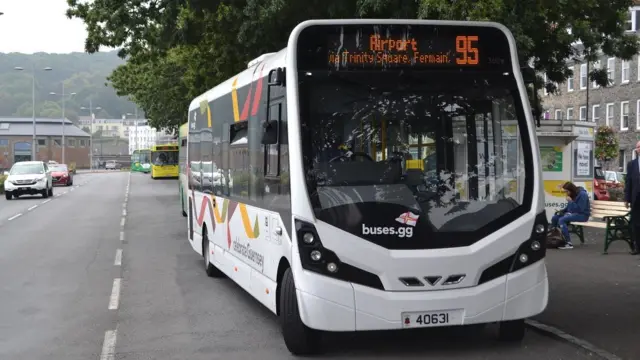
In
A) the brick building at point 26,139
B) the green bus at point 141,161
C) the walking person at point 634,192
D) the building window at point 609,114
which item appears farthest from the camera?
the brick building at point 26,139

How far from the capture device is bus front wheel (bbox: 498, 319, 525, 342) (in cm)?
757

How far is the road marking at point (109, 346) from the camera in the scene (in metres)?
7.46

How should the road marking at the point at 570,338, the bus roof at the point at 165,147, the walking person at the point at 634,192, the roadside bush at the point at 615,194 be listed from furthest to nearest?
the bus roof at the point at 165,147 → the roadside bush at the point at 615,194 → the walking person at the point at 634,192 → the road marking at the point at 570,338

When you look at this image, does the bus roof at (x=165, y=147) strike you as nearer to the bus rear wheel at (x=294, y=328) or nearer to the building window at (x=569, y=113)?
the building window at (x=569, y=113)

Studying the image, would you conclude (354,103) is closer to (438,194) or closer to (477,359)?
(438,194)

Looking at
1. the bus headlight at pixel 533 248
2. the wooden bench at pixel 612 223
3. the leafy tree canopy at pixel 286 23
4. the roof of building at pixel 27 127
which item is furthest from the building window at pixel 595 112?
the roof of building at pixel 27 127

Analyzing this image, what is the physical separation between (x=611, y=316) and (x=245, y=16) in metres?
10.2

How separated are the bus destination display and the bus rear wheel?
1886 mm

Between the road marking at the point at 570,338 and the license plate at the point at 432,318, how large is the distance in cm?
118

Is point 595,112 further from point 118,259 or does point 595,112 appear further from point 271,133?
point 271,133

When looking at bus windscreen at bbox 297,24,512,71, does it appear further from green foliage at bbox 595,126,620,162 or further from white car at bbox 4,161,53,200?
green foliage at bbox 595,126,620,162

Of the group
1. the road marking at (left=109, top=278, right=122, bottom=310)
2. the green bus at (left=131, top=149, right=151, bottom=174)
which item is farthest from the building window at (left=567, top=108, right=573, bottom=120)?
the road marking at (left=109, top=278, right=122, bottom=310)

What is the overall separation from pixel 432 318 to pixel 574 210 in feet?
31.6

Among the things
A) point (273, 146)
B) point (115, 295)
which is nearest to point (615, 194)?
point (115, 295)
